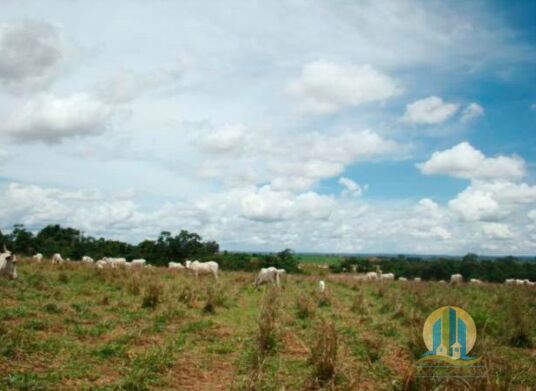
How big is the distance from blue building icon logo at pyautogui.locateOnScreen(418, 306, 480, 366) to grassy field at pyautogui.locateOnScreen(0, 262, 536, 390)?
0.75 ft

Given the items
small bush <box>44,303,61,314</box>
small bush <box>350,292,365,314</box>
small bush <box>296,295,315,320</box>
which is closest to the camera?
small bush <box>44,303,61,314</box>

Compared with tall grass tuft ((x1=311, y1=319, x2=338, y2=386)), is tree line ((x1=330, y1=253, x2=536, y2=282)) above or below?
below

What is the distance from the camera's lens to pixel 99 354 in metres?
7.52

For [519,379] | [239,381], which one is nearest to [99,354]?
[239,381]

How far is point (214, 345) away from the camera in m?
8.74

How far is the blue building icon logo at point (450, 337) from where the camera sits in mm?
7480

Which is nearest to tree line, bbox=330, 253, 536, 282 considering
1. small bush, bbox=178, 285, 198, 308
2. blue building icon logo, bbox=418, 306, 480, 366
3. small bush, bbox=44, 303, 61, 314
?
small bush, bbox=178, 285, 198, 308

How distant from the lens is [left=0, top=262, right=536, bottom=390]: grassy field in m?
6.39

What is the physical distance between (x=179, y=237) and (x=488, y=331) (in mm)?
46175

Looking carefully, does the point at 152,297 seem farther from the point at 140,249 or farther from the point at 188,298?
the point at 140,249

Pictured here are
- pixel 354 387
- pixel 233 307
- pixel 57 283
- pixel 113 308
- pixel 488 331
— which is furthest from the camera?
pixel 57 283

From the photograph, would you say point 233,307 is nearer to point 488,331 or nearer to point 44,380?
point 488,331

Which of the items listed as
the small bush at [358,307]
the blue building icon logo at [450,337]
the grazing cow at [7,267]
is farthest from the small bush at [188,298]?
the blue building icon logo at [450,337]

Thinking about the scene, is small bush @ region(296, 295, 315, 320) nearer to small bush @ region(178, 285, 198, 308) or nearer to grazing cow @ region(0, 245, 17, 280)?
small bush @ region(178, 285, 198, 308)
